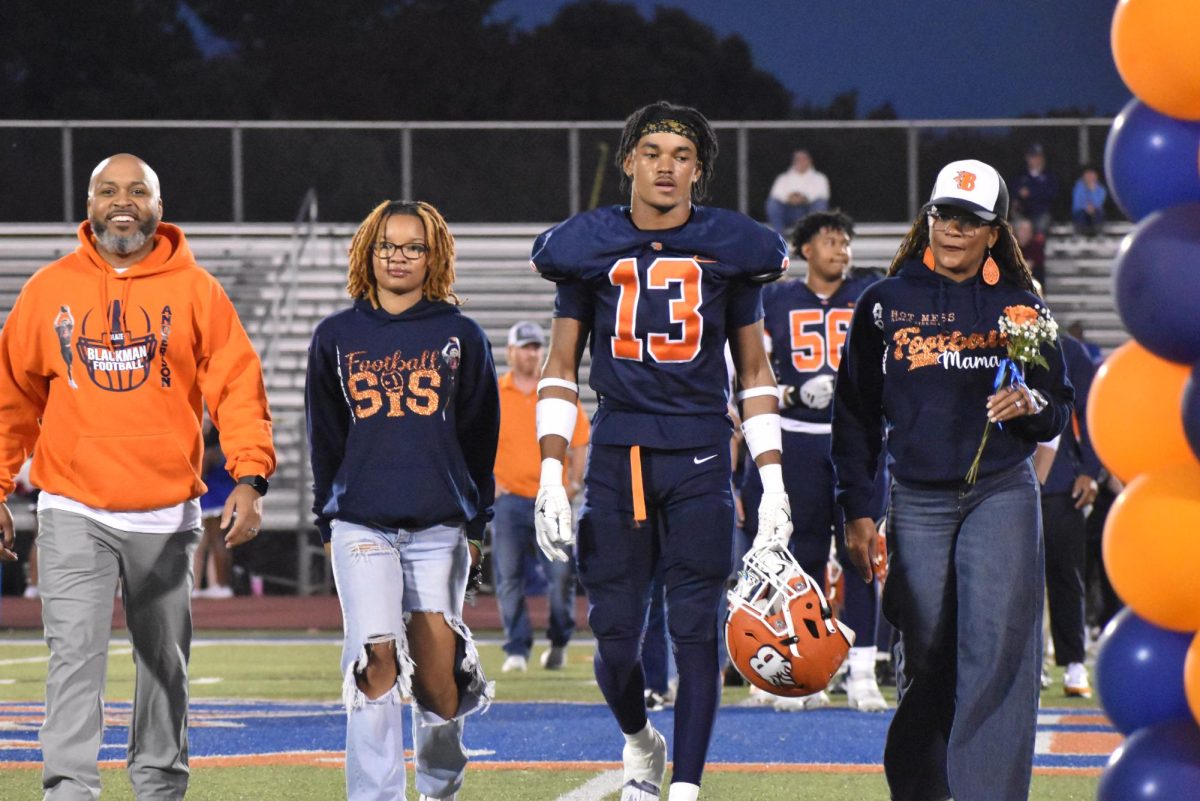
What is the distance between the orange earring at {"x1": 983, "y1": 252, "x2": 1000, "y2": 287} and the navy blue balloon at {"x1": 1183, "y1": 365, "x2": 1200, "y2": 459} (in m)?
1.71

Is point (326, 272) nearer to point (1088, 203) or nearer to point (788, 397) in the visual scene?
point (1088, 203)

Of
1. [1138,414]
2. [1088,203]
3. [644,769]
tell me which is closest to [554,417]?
[644,769]

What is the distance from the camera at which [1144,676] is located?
12.9 ft

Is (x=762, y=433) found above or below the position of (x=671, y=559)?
above

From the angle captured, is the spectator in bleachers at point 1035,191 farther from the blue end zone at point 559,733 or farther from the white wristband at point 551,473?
the white wristband at point 551,473

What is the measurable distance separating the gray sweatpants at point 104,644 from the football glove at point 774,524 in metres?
1.66

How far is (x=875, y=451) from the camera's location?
18.6 feet

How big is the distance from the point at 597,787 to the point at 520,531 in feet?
16.7

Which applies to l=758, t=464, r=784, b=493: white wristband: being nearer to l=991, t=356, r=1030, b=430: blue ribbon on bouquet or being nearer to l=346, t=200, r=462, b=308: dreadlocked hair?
l=991, t=356, r=1030, b=430: blue ribbon on bouquet

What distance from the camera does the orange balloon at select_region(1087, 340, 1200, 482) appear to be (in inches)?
157

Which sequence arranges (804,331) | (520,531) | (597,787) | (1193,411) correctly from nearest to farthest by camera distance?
(1193,411)
(597,787)
(804,331)
(520,531)

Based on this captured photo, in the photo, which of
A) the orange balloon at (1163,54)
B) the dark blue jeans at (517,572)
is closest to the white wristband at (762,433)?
the orange balloon at (1163,54)

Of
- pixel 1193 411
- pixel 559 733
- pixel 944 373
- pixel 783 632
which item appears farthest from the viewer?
pixel 559 733

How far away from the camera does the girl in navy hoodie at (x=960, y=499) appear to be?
17.1 ft
